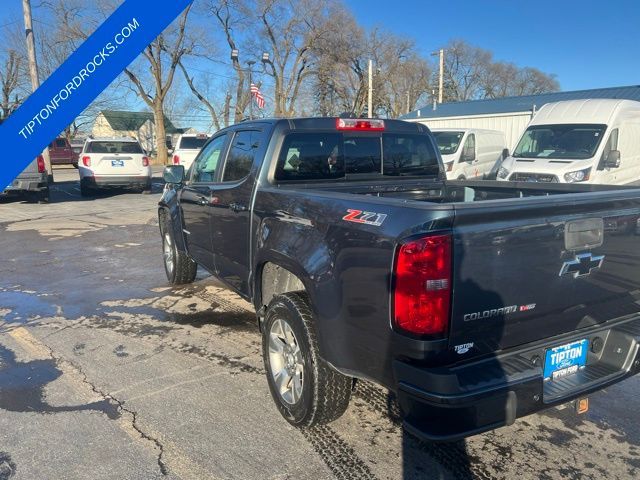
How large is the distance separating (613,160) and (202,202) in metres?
8.94

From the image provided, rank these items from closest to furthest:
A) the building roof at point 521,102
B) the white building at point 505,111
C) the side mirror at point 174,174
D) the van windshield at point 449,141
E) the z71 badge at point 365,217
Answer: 1. the z71 badge at point 365,217
2. the side mirror at point 174,174
3. the van windshield at point 449,141
4. the white building at point 505,111
5. the building roof at point 521,102

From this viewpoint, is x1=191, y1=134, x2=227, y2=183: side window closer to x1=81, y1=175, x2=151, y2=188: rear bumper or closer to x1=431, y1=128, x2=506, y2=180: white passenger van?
x1=431, y1=128, x2=506, y2=180: white passenger van

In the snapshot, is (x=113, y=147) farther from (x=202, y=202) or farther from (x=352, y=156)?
(x=352, y=156)

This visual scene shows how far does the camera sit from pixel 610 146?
10711 mm

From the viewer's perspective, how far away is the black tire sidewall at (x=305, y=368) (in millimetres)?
3021

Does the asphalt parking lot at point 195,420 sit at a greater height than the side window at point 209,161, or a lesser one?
lesser

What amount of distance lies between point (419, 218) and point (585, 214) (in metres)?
0.97

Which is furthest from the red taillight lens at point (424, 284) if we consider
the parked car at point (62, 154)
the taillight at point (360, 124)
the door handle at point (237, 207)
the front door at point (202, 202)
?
the parked car at point (62, 154)

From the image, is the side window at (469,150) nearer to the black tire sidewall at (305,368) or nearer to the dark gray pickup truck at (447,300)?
the dark gray pickup truck at (447,300)

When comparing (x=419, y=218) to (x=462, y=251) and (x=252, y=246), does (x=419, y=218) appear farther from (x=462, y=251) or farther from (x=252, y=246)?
(x=252, y=246)

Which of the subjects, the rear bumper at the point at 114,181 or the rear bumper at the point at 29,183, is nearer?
the rear bumper at the point at 29,183

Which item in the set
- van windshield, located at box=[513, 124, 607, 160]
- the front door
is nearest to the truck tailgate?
the front door

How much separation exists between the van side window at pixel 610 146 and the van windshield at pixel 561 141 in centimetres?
19

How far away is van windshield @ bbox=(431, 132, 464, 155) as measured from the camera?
1441 cm
